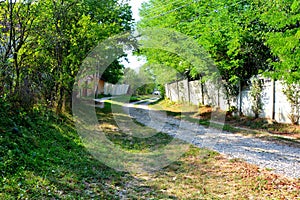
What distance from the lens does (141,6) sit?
19.0m

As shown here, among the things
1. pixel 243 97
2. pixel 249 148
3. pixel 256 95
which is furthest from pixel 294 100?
pixel 249 148

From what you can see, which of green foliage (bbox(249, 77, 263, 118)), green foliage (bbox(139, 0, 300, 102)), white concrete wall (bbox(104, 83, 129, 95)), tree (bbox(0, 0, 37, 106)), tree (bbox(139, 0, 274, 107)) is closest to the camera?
tree (bbox(0, 0, 37, 106))

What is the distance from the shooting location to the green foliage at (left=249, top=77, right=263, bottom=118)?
12.0m

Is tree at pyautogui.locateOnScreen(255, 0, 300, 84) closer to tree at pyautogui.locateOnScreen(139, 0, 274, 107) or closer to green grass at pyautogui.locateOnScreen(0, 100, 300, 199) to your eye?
tree at pyautogui.locateOnScreen(139, 0, 274, 107)

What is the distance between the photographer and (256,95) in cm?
1218

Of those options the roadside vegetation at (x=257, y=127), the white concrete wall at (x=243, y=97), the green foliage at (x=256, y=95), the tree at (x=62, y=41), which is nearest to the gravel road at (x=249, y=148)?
the roadside vegetation at (x=257, y=127)

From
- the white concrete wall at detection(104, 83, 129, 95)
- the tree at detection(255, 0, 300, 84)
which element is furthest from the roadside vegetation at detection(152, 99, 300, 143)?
the white concrete wall at detection(104, 83, 129, 95)

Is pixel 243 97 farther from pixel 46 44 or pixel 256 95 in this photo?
pixel 46 44

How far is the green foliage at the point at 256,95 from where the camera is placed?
1202 centimetres

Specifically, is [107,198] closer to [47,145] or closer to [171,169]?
[171,169]

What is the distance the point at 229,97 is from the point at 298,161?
334 inches

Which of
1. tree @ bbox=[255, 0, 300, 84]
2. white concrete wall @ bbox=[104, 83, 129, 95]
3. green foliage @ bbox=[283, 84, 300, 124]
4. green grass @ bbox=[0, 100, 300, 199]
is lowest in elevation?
green grass @ bbox=[0, 100, 300, 199]

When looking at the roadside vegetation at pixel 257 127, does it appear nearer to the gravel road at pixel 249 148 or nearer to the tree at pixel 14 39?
the gravel road at pixel 249 148

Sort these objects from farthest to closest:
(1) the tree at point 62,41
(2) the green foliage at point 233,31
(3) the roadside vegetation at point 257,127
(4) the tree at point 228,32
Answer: (4) the tree at point 228,32, (2) the green foliage at point 233,31, (3) the roadside vegetation at point 257,127, (1) the tree at point 62,41
